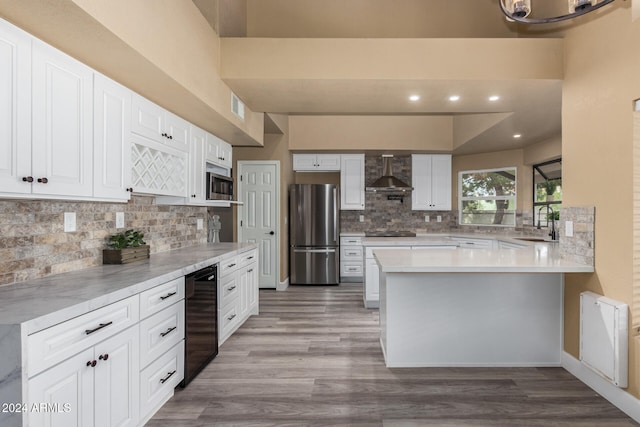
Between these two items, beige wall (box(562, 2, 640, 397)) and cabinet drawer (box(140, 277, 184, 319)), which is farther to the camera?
beige wall (box(562, 2, 640, 397))

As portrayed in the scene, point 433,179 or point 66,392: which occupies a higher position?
point 433,179

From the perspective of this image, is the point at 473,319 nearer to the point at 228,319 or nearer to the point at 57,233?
the point at 228,319

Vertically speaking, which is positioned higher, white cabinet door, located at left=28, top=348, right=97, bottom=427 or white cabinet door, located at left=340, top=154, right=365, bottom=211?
white cabinet door, located at left=340, top=154, right=365, bottom=211

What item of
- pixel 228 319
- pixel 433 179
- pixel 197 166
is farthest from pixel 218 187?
pixel 433 179

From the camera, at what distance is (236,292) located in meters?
3.37

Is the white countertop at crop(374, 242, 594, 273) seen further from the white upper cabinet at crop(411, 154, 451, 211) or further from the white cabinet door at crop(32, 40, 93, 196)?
the white upper cabinet at crop(411, 154, 451, 211)

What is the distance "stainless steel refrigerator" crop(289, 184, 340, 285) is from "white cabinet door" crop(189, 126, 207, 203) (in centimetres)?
220

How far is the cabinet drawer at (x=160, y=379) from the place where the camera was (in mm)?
1923

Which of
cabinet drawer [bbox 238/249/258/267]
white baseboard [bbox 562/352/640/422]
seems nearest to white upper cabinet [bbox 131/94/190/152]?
cabinet drawer [bbox 238/249/258/267]

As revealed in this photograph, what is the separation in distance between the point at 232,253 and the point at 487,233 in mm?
4359

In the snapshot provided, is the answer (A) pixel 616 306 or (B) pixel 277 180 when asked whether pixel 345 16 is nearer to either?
(B) pixel 277 180

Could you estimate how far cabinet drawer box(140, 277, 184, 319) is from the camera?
1883 mm

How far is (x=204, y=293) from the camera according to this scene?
8.48 ft

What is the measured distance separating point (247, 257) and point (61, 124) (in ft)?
7.40
